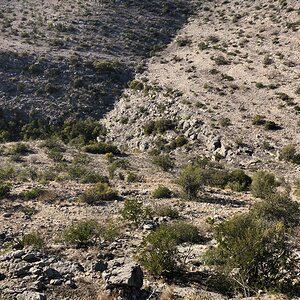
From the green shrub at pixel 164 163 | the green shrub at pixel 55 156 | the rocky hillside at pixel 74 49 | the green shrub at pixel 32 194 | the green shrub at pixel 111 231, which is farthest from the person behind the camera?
the rocky hillside at pixel 74 49

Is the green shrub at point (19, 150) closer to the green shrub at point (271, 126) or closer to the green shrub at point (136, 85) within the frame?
the green shrub at point (136, 85)

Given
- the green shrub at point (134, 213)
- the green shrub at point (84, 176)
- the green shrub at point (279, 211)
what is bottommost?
the green shrub at point (84, 176)

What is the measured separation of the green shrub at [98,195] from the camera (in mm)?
15414

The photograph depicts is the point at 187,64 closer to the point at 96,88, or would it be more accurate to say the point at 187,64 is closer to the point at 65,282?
the point at 96,88

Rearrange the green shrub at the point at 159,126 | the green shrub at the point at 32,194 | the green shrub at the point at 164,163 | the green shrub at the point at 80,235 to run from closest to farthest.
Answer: the green shrub at the point at 80,235 < the green shrub at the point at 32,194 < the green shrub at the point at 164,163 < the green shrub at the point at 159,126

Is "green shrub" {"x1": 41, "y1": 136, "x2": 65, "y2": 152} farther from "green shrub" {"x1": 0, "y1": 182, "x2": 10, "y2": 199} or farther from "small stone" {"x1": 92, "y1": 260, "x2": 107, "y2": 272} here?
"small stone" {"x1": 92, "y1": 260, "x2": 107, "y2": 272}

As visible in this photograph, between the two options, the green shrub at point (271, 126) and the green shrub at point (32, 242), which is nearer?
the green shrub at point (32, 242)

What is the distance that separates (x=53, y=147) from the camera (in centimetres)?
2867

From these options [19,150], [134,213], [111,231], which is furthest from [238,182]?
[19,150]

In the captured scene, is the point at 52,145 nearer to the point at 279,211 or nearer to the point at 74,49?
the point at 279,211

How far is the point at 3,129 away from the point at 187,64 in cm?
2280

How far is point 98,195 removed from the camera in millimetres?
15734

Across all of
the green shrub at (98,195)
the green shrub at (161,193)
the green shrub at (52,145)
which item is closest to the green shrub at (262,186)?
the green shrub at (161,193)

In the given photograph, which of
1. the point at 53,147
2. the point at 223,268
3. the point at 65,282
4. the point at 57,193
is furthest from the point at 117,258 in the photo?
the point at 53,147
